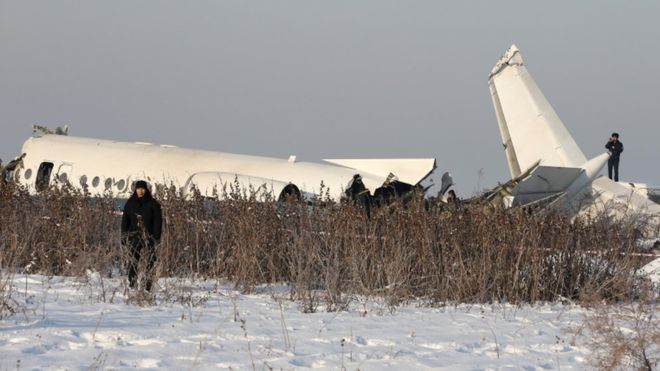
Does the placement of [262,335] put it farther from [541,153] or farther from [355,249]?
[541,153]

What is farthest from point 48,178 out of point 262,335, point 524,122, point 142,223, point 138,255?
point 262,335

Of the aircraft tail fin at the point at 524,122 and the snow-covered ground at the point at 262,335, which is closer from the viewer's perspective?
the snow-covered ground at the point at 262,335

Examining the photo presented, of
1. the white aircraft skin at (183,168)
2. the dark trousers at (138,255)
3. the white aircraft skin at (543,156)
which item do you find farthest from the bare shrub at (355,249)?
the white aircraft skin at (543,156)

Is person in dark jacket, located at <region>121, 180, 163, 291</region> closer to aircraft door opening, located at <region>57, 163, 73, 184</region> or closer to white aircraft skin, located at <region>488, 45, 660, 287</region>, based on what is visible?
white aircraft skin, located at <region>488, 45, 660, 287</region>

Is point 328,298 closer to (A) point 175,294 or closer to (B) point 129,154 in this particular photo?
(A) point 175,294

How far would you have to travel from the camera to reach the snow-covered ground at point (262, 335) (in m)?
8.07

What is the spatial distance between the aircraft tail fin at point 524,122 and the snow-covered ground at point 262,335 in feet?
51.4

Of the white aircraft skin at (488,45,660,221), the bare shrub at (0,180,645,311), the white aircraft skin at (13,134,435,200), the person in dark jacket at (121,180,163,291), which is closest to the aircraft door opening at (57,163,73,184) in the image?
the white aircraft skin at (13,134,435,200)

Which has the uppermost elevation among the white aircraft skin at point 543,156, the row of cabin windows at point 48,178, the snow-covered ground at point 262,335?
the white aircraft skin at point 543,156

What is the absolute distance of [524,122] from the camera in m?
28.7

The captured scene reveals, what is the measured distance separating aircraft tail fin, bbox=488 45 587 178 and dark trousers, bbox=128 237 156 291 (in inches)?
624

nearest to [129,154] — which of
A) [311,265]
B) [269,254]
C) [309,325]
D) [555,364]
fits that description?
[269,254]

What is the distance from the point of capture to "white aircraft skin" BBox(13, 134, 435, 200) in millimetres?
23641

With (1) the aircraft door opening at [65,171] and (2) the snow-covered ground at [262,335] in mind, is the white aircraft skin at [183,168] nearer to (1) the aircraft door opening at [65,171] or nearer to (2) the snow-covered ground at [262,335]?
(1) the aircraft door opening at [65,171]
